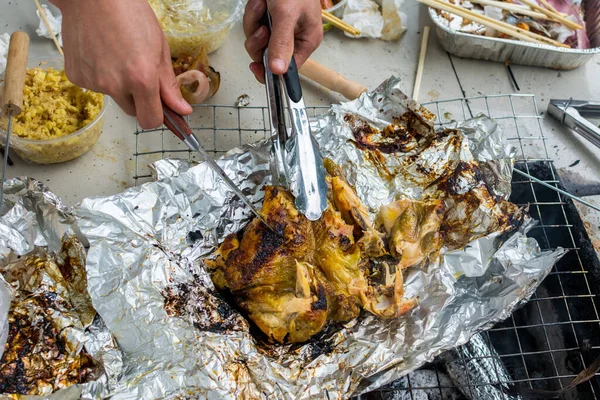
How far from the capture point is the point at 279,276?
2.22 meters

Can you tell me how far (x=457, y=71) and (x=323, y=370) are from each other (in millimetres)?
2362

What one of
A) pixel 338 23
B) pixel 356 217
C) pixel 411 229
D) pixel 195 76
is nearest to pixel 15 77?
pixel 195 76

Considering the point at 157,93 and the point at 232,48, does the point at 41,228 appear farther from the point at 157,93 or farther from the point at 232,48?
the point at 232,48

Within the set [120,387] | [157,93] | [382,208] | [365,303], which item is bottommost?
[120,387]

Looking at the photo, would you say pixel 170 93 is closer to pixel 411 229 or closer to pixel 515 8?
pixel 411 229

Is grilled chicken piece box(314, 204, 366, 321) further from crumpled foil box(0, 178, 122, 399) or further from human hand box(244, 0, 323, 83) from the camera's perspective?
crumpled foil box(0, 178, 122, 399)

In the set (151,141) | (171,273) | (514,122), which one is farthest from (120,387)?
(514,122)

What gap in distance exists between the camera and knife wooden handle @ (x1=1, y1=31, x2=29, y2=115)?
7.82ft

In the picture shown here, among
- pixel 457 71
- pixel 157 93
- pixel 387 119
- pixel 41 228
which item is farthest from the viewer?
pixel 457 71

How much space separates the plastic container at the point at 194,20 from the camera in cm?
325

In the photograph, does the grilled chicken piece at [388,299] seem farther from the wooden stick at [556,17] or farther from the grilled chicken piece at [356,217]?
the wooden stick at [556,17]

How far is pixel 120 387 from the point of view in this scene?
1989 mm

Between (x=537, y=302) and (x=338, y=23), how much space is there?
6.65ft

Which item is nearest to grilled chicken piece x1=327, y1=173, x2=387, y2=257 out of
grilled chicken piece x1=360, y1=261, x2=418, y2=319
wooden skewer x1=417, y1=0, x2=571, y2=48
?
grilled chicken piece x1=360, y1=261, x2=418, y2=319
